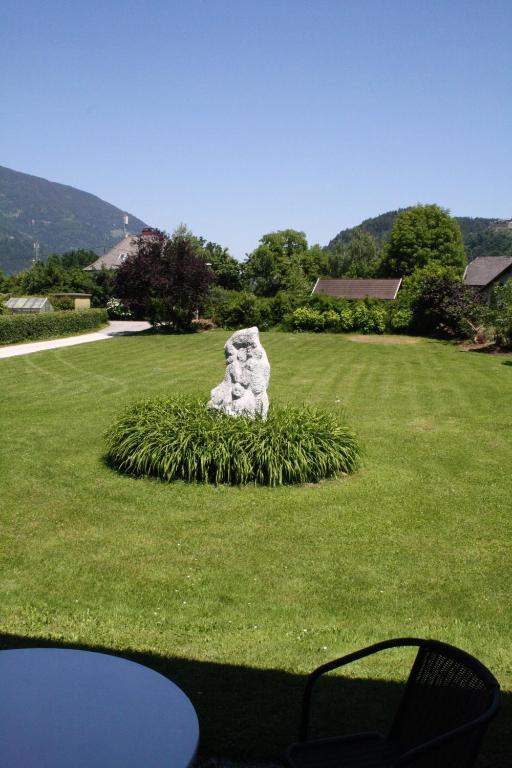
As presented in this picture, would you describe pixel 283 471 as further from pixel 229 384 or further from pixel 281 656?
pixel 281 656

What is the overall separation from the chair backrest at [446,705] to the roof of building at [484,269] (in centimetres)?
5292

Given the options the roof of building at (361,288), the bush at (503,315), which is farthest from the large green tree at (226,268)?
the bush at (503,315)

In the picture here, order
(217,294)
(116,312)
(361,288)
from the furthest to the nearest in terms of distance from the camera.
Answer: (361,288) → (116,312) → (217,294)

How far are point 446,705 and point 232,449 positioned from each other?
610 centimetres

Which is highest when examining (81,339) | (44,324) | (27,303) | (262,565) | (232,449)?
(27,303)

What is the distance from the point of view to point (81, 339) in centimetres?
3002

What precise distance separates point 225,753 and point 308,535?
3.63 metres

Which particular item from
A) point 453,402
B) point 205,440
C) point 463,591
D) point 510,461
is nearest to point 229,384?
point 205,440

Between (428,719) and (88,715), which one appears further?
Result: (428,719)

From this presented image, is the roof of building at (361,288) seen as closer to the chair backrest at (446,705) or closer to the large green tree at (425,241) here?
the large green tree at (425,241)

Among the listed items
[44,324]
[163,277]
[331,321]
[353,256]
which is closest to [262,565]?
[163,277]

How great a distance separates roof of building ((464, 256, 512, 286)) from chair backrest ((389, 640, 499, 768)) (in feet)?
174

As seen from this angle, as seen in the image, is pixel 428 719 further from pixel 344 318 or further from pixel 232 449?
pixel 344 318

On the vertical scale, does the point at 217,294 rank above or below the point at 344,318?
above
